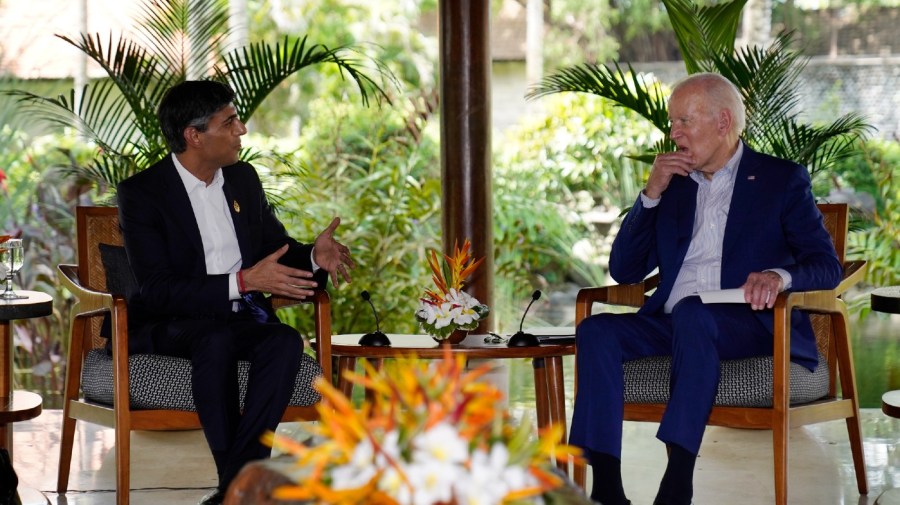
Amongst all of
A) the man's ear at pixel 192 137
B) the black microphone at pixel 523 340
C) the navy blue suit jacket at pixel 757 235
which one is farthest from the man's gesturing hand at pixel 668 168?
the man's ear at pixel 192 137

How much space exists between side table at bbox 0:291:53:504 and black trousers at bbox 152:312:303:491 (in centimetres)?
43

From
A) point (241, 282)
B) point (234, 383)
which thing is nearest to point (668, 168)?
point (241, 282)

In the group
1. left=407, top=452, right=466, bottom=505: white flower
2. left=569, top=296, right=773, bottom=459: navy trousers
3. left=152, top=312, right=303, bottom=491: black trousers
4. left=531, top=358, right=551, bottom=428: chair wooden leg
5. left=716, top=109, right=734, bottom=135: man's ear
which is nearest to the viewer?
left=407, top=452, right=466, bottom=505: white flower

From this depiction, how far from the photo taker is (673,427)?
3.00m

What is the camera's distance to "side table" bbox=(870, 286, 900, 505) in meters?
3.26

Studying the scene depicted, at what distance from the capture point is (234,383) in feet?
10.5

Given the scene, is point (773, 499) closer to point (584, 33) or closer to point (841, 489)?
point (841, 489)

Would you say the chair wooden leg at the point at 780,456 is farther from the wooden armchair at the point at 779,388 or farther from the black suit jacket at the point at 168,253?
the black suit jacket at the point at 168,253

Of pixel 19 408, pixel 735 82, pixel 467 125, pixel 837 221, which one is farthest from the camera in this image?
pixel 467 125

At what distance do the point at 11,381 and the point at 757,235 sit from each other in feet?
7.47

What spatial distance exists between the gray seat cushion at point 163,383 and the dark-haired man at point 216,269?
64mm

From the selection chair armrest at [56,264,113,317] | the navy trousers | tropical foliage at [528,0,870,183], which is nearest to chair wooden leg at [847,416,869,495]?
the navy trousers

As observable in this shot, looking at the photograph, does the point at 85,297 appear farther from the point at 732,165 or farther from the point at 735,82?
the point at 735,82

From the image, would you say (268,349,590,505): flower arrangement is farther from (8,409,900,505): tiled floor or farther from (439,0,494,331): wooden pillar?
(439,0,494,331): wooden pillar
